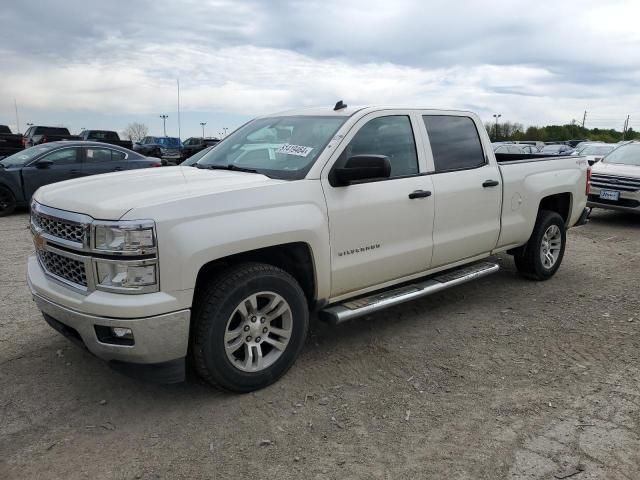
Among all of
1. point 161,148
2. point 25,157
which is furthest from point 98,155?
point 161,148

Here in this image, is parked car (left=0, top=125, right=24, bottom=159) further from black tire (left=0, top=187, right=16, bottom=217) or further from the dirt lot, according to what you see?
the dirt lot

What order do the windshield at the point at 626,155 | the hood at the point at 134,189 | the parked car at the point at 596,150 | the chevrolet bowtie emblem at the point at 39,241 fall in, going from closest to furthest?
1. the hood at the point at 134,189
2. the chevrolet bowtie emblem at the point at 39,241
3. the windshield at the point at 626,155
4. the parked car at the point at 596,150

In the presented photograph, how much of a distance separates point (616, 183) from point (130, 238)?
994 centimetres

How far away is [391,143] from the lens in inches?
172

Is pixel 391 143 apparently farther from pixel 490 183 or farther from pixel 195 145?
pixel 195 145

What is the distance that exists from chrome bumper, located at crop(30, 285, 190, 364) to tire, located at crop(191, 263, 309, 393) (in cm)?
15

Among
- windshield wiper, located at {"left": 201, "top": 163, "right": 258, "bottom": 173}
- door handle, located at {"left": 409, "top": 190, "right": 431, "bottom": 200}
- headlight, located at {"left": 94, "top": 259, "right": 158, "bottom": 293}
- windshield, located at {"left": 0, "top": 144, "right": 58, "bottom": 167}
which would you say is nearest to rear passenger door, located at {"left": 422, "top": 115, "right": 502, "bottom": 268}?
door handle, located at {"left": 409, "top": 190, "right": 431, "bottom": 200}

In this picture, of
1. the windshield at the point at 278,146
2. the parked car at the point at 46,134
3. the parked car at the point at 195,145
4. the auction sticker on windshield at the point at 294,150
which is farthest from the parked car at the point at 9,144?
the auction sticker on windshield at the point at 294,150

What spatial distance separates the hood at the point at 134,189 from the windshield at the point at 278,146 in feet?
0.70

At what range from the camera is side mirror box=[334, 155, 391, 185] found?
3.67 meters

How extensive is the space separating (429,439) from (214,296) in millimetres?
1500

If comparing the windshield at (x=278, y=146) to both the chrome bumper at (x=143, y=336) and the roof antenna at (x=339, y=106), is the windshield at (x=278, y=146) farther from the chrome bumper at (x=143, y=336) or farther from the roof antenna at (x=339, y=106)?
the chrome bumper at (x=143, y=336)

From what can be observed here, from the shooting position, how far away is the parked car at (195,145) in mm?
28630

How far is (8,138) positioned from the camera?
18.5 m
